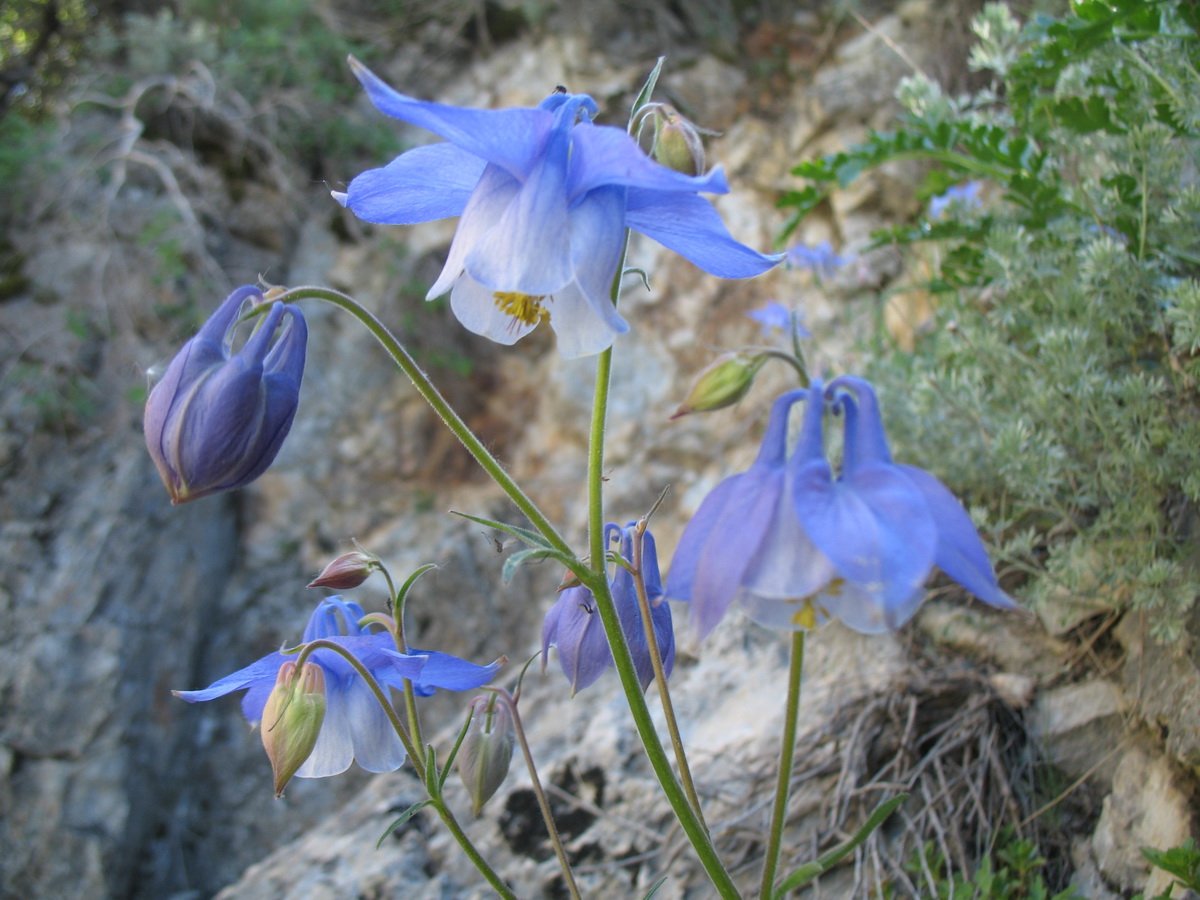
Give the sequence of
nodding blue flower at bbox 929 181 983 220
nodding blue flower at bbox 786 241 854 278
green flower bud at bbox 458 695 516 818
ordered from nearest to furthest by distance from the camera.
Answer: green flower bud at bbox 458 695 516 818 < nodding blue flower at bbox 929 181 983 220 < nodding blue flower at bbox 786 241 854 278

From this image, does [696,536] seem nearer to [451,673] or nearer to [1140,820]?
[451,673]

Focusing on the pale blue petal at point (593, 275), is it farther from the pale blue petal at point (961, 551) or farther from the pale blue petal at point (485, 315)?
the pale blue petal at point (961, 551)

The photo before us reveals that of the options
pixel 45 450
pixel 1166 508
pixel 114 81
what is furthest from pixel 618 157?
pixel 114 81

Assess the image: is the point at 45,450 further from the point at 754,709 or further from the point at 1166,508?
the point at 1166,508

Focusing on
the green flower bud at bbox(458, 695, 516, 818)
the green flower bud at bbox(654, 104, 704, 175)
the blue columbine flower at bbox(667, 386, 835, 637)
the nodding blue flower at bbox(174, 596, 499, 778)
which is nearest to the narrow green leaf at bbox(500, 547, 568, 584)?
the blue columbine flower at bbox(667, 386, 835, 637)

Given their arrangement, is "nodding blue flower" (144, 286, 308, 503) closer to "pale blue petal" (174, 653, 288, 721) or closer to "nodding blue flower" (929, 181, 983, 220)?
"pale blue petal" (174, 653, 288, 721)

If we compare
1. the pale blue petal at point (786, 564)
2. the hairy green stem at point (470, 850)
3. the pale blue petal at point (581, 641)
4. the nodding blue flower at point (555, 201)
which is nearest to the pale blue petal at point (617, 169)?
the nodding blue flower at point (555, 201)
